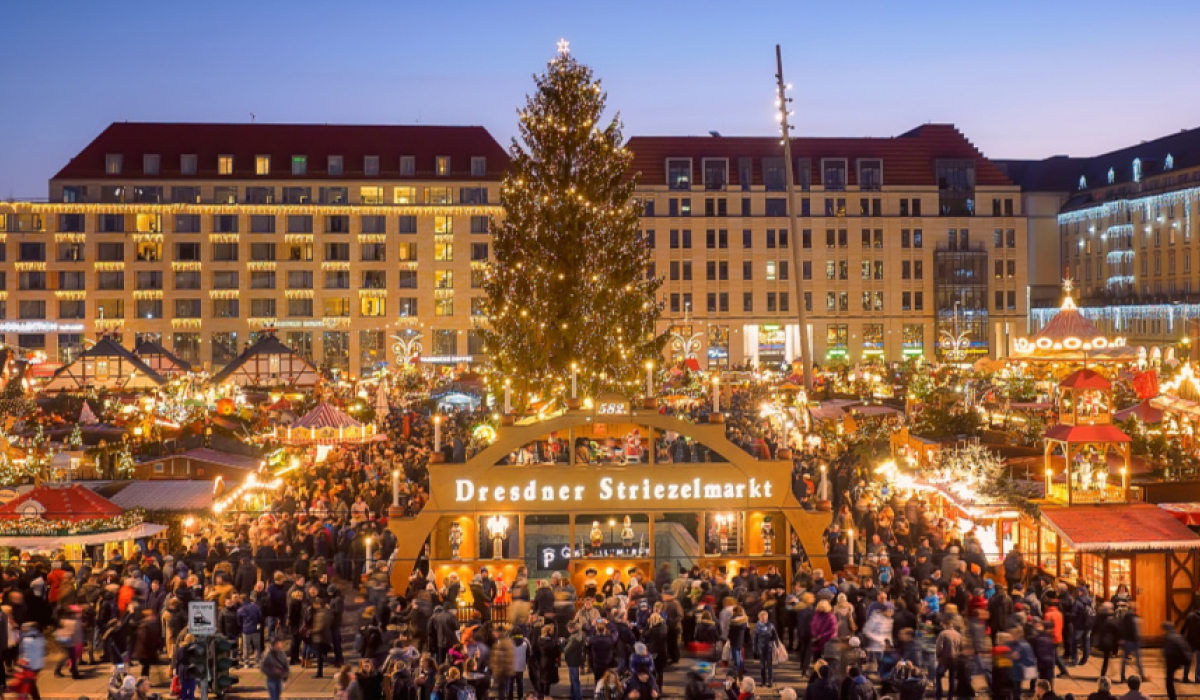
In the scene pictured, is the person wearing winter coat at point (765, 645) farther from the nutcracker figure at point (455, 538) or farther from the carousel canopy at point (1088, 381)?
the carousel canopy at point (1088, 381)

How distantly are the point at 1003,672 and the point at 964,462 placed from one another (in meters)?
10.4

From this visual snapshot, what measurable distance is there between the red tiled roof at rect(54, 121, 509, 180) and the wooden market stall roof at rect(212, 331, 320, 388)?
23.8 meters

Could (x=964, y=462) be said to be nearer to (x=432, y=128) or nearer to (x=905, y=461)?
(x=905, y=461)

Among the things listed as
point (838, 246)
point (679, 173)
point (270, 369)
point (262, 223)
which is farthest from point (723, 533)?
point (262, 223)

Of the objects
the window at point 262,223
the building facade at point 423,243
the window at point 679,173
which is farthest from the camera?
the window at point 679,173

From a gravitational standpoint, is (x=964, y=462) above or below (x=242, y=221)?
below

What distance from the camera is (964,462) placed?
24.2 metres

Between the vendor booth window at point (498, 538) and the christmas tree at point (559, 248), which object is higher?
the christmas tree at point (559, 248)

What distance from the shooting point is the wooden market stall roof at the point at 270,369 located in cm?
4484

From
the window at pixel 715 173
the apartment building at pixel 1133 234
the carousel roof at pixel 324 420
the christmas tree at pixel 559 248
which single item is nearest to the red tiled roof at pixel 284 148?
the window at pixel 715 173

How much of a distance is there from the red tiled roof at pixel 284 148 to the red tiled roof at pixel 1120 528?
61559mm

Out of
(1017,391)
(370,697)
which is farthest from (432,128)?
(370,697)

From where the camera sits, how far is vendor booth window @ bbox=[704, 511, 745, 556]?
61.5 feet

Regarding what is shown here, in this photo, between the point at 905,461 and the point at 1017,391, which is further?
the point at 1017,391
